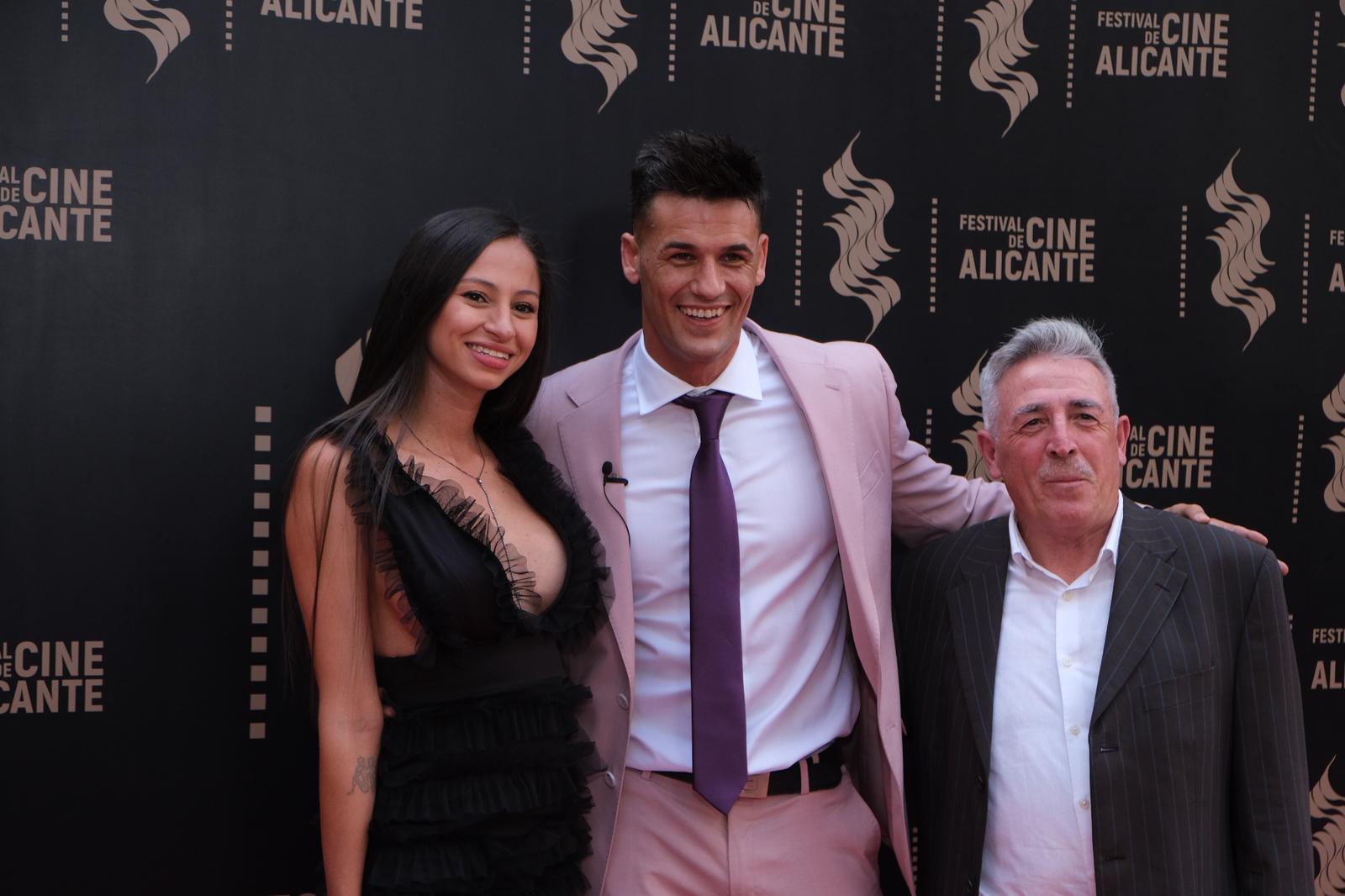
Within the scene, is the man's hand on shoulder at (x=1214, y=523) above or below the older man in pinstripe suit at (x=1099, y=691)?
above

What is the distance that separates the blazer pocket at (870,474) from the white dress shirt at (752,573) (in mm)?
94

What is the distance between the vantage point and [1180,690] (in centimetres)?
185

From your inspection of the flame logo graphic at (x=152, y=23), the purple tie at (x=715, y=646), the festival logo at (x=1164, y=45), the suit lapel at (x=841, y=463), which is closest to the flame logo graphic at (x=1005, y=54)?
the festival logo at (x=1164, y=45)

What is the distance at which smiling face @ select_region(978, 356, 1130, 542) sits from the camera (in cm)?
193

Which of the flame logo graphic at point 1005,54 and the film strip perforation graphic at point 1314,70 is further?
the film strip perforation graphic at point 1314,70

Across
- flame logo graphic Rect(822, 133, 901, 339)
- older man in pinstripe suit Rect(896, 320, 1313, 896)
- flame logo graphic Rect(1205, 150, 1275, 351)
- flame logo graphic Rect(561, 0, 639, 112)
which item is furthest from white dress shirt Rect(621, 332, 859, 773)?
flame logo graphic Rect(1205, 150, 1275, 351)

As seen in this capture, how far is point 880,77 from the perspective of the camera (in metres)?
2.70

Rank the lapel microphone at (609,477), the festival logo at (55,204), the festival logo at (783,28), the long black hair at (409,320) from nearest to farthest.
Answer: the long black hair at (409,320), the lapel microphone at (609,477), the festival logo at (55,204), the festival logo at (783,28)

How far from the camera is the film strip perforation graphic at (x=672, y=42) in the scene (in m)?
2.62

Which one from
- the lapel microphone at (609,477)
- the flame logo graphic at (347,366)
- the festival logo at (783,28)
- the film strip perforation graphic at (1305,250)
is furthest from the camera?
the film strip perforation graphic at (1305,250)

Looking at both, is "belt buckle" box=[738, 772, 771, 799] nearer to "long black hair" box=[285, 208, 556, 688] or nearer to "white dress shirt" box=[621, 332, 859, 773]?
"white dress shirt" box=[621, 332, 859, 773]

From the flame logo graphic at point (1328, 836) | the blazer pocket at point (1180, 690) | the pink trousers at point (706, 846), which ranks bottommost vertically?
the flame logo graphic at point (1328, 836)

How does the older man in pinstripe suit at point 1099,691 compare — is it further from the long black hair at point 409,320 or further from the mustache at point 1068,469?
the long black hair at point 409,320

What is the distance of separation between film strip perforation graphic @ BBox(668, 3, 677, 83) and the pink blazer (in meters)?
0.73
